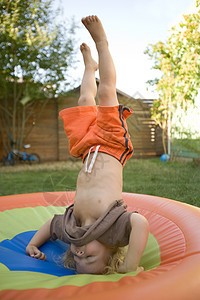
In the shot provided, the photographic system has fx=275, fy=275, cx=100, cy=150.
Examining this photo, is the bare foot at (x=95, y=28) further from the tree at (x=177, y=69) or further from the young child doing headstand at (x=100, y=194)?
Answer: the tree at (x=177, y=69)

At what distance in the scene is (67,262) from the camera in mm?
1039

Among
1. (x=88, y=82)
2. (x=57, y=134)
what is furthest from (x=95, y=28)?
(x=57, y=134)

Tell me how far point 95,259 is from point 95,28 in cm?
88

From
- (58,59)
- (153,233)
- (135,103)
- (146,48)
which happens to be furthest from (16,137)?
(153,233)

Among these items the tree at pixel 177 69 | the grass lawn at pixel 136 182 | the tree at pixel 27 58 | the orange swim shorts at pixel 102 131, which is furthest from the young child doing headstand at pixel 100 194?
the tree at pixel 27 58

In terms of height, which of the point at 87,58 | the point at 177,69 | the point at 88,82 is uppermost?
the point at 177,69

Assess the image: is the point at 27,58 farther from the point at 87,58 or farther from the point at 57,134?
the point at 87,58

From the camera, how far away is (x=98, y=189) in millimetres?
1024

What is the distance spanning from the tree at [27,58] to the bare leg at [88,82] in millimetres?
3967

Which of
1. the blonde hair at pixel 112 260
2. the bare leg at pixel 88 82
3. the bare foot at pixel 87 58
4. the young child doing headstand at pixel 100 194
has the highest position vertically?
the bare foot at pixel 87 58

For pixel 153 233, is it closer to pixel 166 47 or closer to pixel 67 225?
pixel 67 225

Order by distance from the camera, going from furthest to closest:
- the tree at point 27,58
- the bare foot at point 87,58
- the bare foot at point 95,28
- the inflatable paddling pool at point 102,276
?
1. the tree at point 27,58
2. the bare foot at point 87,58
3. the bare foot at point 95,28
4. the inflatable paddling pool at point 102,276

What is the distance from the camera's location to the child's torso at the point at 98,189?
1006 millimetres

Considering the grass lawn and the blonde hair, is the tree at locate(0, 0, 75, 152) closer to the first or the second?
the grass lawn
